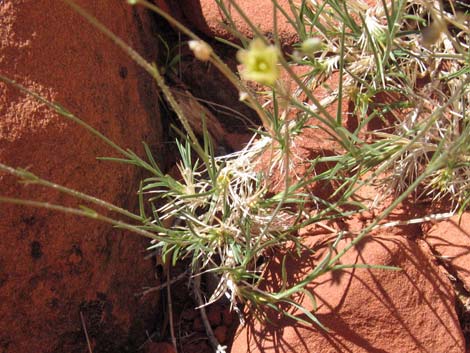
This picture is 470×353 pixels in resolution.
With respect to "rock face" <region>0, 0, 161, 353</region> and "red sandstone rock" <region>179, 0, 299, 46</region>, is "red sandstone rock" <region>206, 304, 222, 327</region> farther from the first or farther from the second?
"red sandstone rock" <region>179, 0, 299, 46</region>

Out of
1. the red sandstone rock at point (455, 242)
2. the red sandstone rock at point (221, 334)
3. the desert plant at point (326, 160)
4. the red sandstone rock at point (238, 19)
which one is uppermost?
the red sandstone rock at point (238, 19)

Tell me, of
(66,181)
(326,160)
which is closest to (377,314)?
(326,160)

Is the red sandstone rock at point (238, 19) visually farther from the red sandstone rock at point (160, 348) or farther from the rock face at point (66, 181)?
the red sandstone rock at point (160, 348)

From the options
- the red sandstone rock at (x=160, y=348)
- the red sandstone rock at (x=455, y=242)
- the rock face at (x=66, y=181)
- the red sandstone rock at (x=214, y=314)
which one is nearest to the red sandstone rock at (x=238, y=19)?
the rock face at (x=66, y=181)

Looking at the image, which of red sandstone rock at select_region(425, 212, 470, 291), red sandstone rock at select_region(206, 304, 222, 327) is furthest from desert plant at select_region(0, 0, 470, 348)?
red sandstone rock at select_region(206, 304, 222, 327)

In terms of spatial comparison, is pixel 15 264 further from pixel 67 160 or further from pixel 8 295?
pixel 67 160

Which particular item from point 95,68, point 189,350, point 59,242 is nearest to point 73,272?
point 59,242
